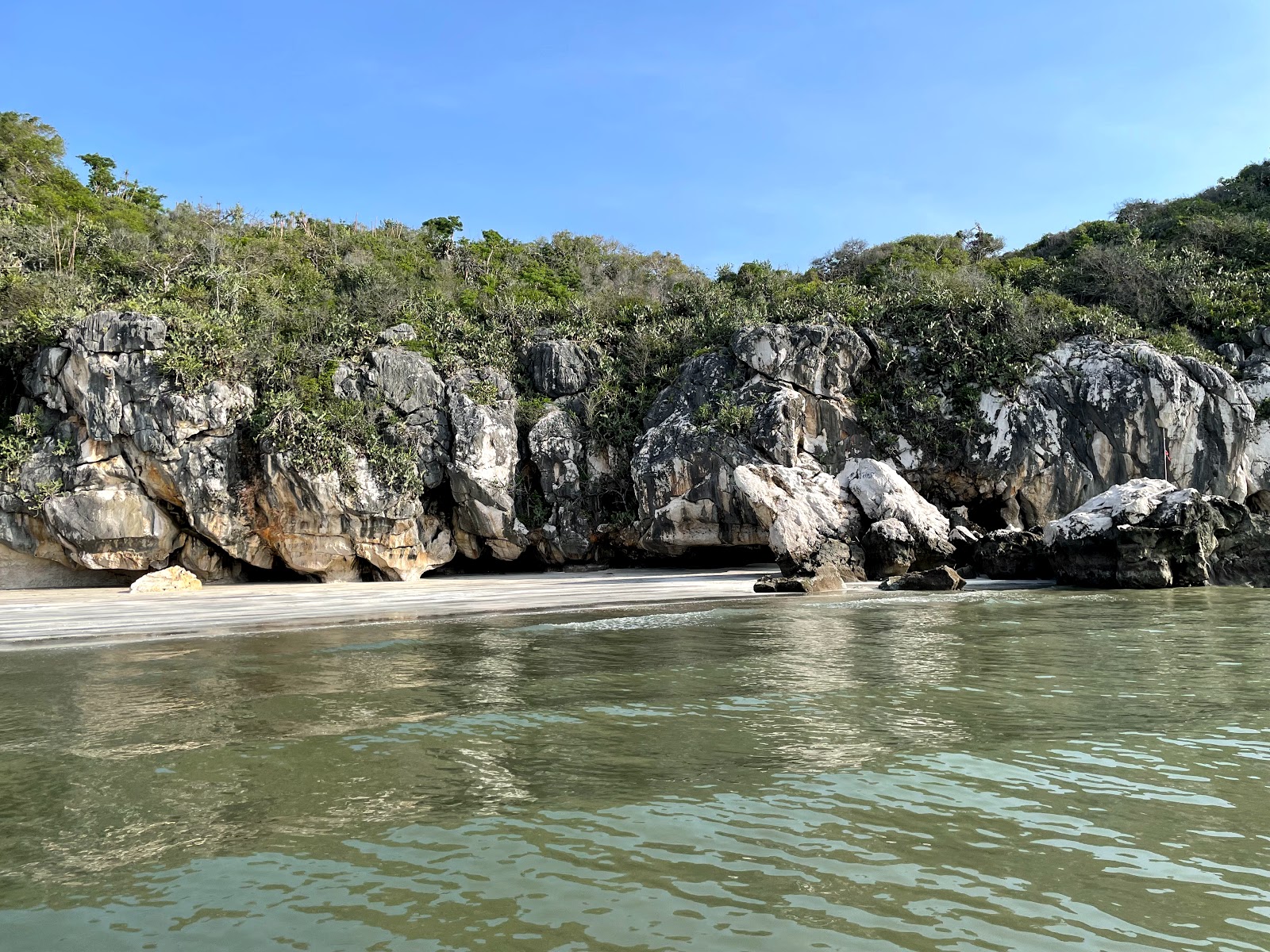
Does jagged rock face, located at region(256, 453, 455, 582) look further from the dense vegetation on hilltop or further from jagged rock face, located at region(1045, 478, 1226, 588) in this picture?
jagged rock face, located at region(1045, 478, 1226, 588)

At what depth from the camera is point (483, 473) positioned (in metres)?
27.6

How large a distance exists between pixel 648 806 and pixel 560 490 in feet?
81.3

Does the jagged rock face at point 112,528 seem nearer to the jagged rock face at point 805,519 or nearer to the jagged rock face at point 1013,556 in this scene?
the jagged rock face at point 805,519

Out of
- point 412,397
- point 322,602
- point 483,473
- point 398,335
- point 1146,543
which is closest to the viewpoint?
point 322,602

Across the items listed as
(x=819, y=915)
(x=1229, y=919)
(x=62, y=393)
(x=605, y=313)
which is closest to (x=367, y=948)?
(x=819, y=915)

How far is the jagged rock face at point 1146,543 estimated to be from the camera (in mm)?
18938

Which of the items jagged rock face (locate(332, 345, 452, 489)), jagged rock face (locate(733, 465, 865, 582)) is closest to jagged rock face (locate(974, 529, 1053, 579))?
jagged rock face (locate(733, 465, 865, 582))

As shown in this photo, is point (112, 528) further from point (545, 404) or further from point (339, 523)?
point (545, 404)

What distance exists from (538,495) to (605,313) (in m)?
11.0

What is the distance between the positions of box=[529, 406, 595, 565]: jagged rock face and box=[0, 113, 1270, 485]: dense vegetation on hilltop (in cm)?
134

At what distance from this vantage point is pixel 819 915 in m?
2.99

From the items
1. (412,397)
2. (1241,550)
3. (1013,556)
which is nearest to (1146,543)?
(1241,550)

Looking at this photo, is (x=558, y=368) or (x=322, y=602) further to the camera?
(x=558, y=368)

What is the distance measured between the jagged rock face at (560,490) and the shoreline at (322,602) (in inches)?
76.6
